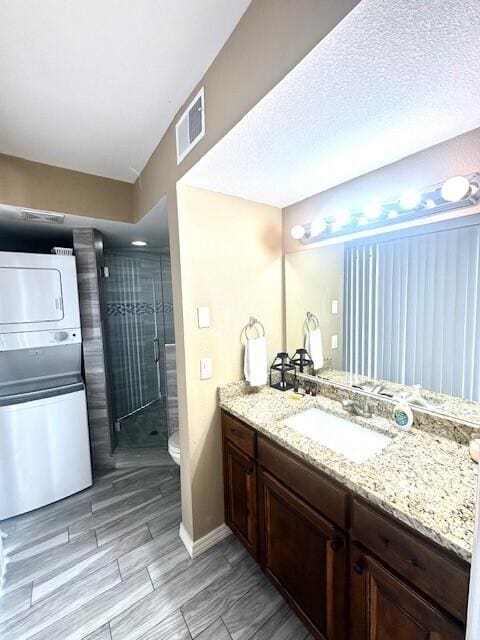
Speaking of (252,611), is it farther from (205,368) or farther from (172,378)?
(172,378)

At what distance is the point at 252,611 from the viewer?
4.41 ft

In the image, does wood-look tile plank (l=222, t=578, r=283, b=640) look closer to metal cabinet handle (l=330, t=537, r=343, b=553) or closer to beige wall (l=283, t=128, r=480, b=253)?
metal cabinet handle (l=330, t=537, r=343, b=553)

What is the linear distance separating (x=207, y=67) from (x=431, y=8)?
2.87 ft

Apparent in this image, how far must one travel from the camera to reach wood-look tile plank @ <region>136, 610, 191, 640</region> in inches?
48.8

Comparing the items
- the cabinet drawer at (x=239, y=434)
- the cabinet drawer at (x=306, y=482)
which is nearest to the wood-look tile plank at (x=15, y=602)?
the cabinet drawer at (x=239, y=434)

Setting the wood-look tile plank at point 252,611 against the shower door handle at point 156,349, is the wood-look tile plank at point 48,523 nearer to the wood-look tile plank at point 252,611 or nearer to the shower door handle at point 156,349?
the wood-look tile plank at point 252,611

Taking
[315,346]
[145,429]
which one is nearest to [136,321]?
[145,429]

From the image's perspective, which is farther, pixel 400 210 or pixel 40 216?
pixel 40 216

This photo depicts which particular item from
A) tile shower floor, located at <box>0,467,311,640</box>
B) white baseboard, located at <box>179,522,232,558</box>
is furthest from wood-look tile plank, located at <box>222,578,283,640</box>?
white baseboard, located at <box>179,522,232,558</box>

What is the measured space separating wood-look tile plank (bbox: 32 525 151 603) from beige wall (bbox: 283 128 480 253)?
2.23 metres

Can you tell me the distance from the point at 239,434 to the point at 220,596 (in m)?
0.82

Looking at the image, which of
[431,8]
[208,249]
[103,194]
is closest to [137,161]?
[103,194]

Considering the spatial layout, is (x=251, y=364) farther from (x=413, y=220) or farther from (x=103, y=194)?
(x=103, y=194)

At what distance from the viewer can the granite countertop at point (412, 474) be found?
73cm
